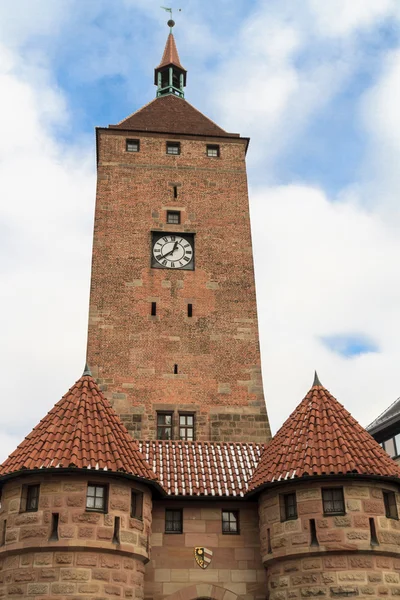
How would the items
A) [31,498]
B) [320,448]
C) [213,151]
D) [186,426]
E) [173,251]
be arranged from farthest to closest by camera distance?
[213,151], [173,251], [186,426], [320,448], [31,498]

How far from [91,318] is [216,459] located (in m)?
7.62

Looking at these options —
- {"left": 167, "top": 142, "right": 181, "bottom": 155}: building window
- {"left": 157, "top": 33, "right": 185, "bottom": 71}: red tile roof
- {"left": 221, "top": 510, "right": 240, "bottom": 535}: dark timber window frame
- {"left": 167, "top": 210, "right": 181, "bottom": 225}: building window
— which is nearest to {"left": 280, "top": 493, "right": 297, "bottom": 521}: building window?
{"left": 221, "top": 510, "right": 240, "bottom": 535}: dark timber window frame

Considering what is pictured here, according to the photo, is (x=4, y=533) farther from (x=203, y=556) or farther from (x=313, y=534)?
(x=313, y=534)

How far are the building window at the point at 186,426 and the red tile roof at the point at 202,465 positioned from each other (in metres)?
2.08

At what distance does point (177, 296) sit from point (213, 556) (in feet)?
34.4

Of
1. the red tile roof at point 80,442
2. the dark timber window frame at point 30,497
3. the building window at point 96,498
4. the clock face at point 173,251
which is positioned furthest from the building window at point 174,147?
the dark timber window frame at point 30,497

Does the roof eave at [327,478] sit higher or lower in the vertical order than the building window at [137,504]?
higher

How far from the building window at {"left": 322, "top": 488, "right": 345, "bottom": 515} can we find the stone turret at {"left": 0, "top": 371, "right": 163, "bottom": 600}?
4.38 metres

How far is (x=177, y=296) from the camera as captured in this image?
27.1 meters

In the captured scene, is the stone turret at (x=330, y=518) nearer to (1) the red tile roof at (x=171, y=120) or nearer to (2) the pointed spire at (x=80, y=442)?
(2) the pointed spire at (x=80, y=442)

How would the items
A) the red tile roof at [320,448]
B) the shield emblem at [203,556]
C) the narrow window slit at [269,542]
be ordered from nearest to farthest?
the red tile roof at [320,448] < the narrow window slit at [269,542] < the shield emblem at [203,556]

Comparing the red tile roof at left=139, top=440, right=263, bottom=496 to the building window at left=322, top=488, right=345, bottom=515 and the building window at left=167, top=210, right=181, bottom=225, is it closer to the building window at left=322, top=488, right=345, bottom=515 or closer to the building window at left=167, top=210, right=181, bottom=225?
the building window at left=322, top=488, right=345, bottom=515

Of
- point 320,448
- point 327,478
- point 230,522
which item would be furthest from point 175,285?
point 327,478

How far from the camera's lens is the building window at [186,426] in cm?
2467
